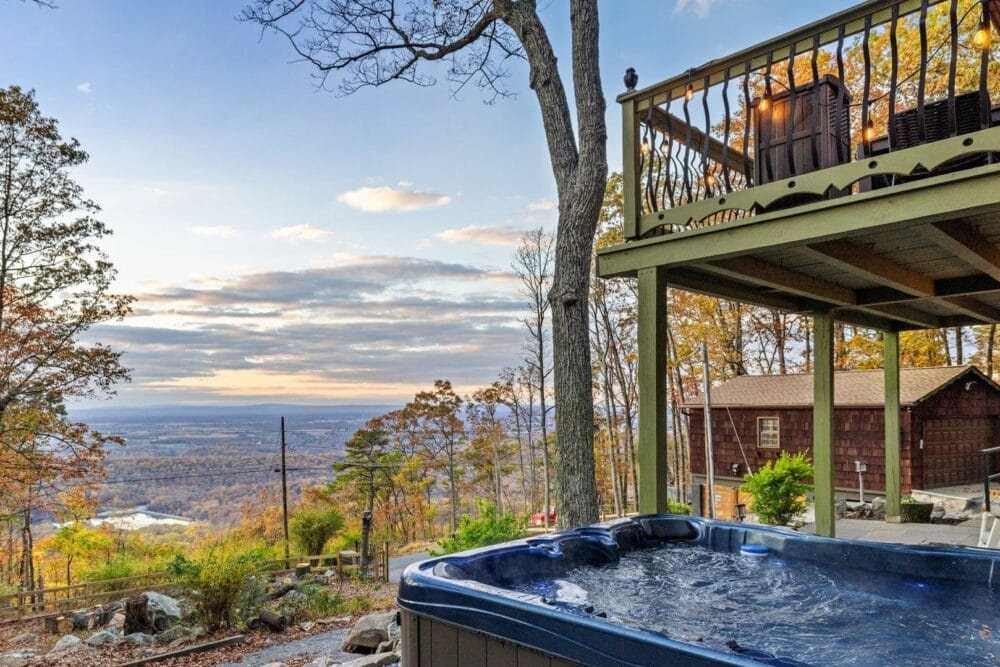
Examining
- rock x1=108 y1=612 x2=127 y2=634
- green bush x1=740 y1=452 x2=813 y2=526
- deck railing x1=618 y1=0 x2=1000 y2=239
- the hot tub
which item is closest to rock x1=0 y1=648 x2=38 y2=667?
rock x1=108 y1=612 x2=127 y2=634

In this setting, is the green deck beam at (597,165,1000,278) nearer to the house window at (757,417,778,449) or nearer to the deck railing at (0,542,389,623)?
the deck railing at (0,542,389,623)

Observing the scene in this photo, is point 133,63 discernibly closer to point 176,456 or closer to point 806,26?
point 806,26

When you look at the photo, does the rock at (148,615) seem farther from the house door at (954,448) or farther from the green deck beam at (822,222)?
the house door at (954,448)

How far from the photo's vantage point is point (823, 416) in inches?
201

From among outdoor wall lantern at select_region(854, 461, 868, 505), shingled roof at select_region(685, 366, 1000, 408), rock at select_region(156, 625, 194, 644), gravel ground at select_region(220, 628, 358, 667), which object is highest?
shingled roof at select_region(685, 366, 1000, 408)

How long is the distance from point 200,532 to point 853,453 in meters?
22.2

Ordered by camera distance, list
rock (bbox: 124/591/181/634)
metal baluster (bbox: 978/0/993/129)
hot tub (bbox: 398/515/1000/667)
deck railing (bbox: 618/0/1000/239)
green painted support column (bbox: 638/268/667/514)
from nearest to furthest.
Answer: hot tub (bbox: 398/515/1000/667) → metal baluster (bbox: 978/0/993/129) → deck railing (bbox: 618/0/1000/239) → green painted support column (bbox: 638/268/667/514) → rock (bbox: 124/591/181/634)

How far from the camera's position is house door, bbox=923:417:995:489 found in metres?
10.4

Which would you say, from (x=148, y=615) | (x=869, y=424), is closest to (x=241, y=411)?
(x=148, y=615)

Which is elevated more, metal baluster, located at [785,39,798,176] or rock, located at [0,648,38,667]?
metal baluster, located at [785,39,798,176]

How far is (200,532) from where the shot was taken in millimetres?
23125

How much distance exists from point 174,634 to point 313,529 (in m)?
7.37

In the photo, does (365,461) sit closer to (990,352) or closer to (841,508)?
(841,508)

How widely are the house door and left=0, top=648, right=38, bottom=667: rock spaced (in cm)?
1272
